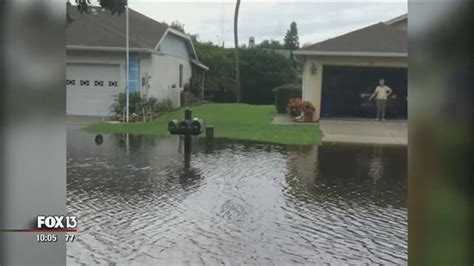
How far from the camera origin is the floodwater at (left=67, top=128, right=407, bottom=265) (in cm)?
433

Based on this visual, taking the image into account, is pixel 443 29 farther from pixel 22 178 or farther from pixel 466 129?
pixel 22 178

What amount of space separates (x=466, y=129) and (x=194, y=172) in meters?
7.02

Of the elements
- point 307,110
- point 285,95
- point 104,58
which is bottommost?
point 307,110

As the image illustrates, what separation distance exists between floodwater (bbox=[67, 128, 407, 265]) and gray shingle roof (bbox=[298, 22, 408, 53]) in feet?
25.5

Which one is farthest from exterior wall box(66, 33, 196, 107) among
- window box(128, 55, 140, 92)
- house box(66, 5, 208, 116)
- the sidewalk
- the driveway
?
the sidewalk

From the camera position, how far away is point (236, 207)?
238 inches

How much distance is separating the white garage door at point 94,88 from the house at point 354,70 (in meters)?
6.23

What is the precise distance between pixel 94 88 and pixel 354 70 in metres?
9.07

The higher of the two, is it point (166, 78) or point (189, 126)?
point (166, 78)

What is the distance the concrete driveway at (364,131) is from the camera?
1309cm

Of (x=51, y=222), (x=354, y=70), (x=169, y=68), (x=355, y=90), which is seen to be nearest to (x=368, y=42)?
(x=354, y=70)

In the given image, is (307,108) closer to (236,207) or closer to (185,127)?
(185,127)

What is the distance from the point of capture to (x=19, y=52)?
1629 millimetres

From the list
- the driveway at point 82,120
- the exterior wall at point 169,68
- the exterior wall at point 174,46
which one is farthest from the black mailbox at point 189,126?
the exterior wall at point 174,46
